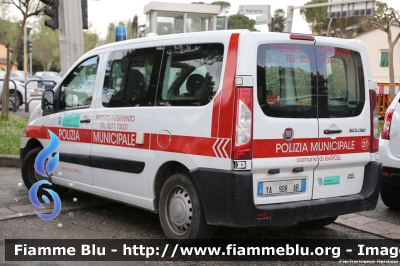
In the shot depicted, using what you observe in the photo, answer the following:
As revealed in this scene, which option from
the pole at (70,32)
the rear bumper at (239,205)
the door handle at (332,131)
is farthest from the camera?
the pole at (70,32)

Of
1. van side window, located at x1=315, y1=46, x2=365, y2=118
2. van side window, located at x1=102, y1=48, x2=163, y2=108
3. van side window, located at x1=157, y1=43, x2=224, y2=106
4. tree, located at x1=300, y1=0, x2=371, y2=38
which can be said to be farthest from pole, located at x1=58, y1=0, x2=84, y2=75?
tree, located at x1=300, y1=0, x2=371, y2=38

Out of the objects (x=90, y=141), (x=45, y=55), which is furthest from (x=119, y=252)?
(x=45, y=55)

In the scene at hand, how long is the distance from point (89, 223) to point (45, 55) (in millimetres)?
64428

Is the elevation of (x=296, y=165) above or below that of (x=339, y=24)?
below

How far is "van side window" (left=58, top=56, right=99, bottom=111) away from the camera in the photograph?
6160mm

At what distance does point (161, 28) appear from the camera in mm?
19203

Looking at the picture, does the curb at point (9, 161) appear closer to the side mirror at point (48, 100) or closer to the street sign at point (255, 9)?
the side mirror at point (48, 100)

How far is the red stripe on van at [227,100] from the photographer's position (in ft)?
14.5

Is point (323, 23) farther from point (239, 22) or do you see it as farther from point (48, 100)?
point (48, 100)

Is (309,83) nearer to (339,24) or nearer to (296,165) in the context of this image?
(296,165)

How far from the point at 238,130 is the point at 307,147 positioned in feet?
2.35

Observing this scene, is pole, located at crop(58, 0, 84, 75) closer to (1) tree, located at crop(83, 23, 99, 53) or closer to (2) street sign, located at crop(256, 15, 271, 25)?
(2) street sign, located at crop(256, 15, 271, 25)

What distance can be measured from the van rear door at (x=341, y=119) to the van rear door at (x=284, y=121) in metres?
0.09

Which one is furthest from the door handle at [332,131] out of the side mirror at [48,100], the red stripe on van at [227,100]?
the side mirror at [48,100]
